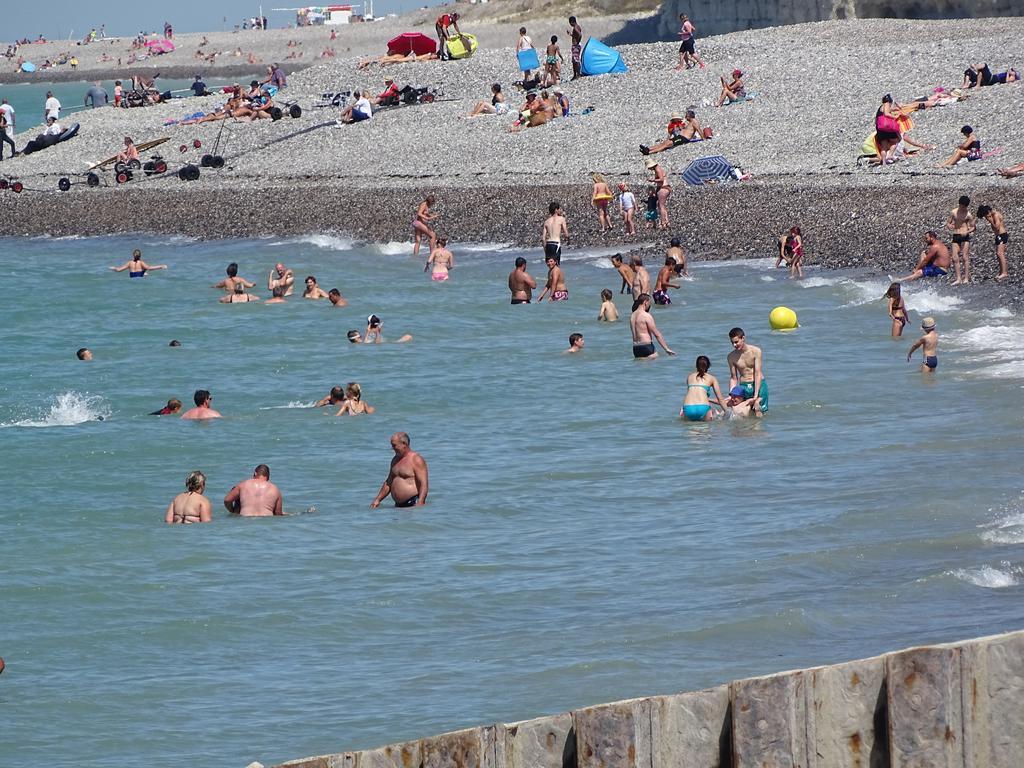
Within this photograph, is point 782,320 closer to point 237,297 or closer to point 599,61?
point 237,297

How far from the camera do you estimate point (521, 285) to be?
28141 millimetres

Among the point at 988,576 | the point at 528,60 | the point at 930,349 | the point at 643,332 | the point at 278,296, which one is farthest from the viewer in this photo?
the point at 528,60

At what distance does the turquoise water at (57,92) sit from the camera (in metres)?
91.7

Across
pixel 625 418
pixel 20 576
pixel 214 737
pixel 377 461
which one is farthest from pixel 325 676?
pixel 625 418

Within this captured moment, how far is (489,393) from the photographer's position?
2273cm

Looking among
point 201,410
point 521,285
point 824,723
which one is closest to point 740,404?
point 201,410

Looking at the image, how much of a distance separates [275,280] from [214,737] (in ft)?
68.5

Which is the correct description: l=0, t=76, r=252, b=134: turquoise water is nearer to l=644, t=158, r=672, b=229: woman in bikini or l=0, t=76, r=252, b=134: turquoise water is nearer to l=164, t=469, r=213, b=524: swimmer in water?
l=644, t=158, r=672, b=229: woman in bikini

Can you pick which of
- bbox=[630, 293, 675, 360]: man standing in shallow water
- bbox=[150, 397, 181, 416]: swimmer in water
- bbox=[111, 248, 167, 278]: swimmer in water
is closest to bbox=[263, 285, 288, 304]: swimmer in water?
bbox=[111, 248, 167, 278]: swimmer in water

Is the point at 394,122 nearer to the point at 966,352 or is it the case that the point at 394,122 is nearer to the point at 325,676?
the point at 966,352

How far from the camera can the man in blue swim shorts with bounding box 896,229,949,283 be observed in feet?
82.5

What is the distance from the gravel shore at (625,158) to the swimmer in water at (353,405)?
11.2 meters

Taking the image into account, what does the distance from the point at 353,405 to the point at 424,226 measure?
12.9 meters

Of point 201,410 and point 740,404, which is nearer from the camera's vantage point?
point 740,404
